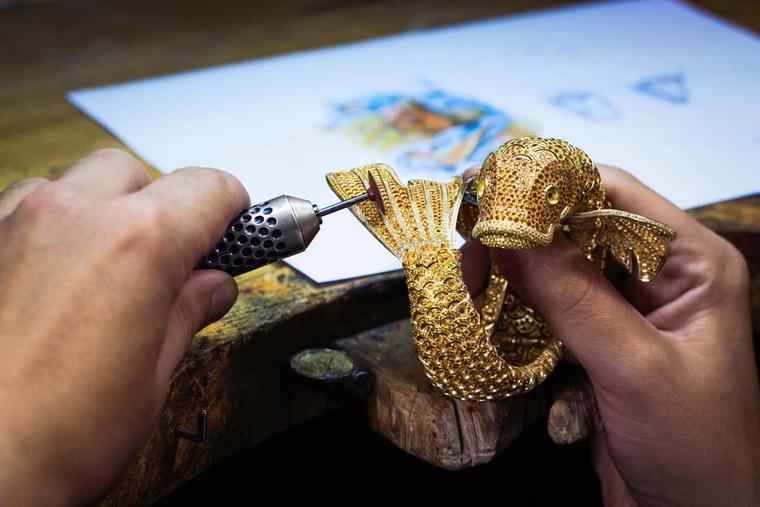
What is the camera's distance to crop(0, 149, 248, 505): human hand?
2.28 feet

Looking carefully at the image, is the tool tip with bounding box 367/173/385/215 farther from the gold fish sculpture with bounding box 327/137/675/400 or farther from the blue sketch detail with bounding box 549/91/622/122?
the blue sketch detail with bounding box 549/91/622/122

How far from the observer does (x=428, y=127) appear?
1.50 meters

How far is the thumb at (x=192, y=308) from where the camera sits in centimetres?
78

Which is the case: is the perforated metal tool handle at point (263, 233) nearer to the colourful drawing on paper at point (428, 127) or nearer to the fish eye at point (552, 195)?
the fish eye at point (552, 195)

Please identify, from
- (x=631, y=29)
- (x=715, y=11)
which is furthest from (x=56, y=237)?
(x=715, y=11)

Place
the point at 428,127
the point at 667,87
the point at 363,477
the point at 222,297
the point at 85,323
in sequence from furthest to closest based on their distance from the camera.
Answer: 1. the point at 667,87
2. the point at 428,127
3. the point at 363,477
4. the point at 222,297
5. the point at 85,323

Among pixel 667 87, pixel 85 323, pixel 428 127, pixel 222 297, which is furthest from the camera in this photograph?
pixel 667 87

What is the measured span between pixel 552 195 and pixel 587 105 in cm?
78

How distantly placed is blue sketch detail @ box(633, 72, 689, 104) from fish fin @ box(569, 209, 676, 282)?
2.43 feet

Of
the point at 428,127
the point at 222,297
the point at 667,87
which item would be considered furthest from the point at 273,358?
the point at 667,87

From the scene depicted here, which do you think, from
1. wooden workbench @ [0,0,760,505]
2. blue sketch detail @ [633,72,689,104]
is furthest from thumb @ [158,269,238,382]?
blue sketch detail @ [633,72,689,104]

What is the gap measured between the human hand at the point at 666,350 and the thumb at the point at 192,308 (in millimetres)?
270

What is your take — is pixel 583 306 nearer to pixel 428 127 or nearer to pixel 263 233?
pixel 263 233

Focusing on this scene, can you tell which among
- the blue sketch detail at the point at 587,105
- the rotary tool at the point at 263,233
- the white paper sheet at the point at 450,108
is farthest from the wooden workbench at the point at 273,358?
the blue sketch detail at the point at 587,105
